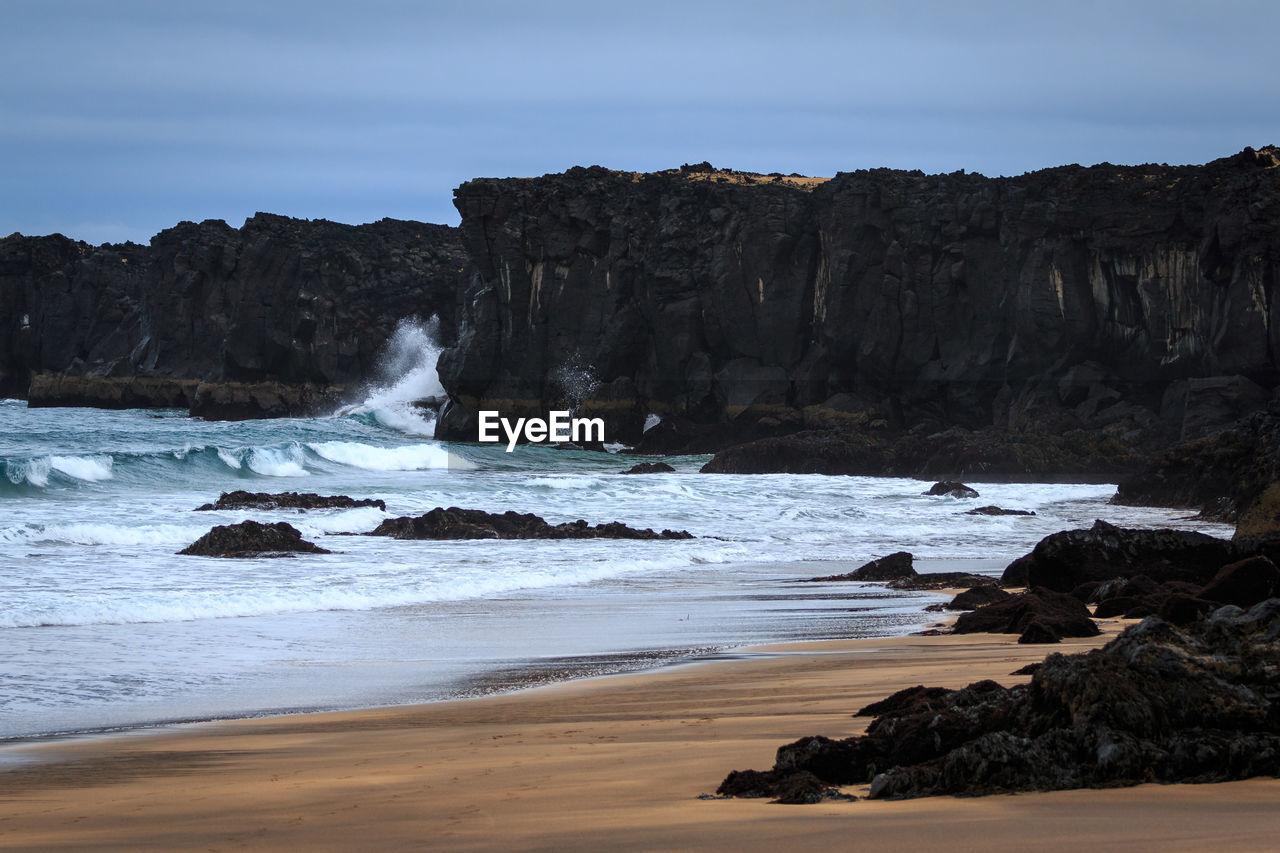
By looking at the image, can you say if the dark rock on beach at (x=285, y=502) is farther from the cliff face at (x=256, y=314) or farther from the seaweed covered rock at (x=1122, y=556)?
the cliff face at (x=256, y=314)

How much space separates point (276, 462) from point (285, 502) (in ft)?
46.8

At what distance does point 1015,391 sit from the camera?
1877 inches

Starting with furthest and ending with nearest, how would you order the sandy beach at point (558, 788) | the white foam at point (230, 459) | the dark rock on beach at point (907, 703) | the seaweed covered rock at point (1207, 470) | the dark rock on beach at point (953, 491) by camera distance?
the white foam at point (230, 459), the dark rock on beach at point (953, 491), the seaweed covered rock at point (1207, 470), the dark rock on beach at point (907, 703), the sandy beach at point (558, 788)

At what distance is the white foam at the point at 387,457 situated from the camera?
132ft

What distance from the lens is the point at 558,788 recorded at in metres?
3.89

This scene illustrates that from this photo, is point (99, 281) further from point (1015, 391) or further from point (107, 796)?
point (107, 796)

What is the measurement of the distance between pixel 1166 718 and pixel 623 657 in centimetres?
489

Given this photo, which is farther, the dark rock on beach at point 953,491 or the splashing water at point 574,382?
the splashing water at point 574,382

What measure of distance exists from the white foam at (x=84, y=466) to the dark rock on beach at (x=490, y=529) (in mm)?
12208

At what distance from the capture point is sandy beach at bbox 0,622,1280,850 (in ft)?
9.93

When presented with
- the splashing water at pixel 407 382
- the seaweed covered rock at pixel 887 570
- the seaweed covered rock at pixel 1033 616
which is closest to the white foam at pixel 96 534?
the seaweed covered rock at pixel 887 570

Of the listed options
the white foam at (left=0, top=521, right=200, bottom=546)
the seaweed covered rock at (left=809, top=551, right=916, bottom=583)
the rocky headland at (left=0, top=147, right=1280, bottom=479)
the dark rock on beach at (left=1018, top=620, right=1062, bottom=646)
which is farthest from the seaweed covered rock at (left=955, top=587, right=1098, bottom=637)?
the rocky headland at (left=0, top=147, right=1280, bottom=479)

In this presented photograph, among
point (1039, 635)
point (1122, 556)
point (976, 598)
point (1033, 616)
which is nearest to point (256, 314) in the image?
point (976, 598)

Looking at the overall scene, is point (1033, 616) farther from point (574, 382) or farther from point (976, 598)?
point (574, 382)
